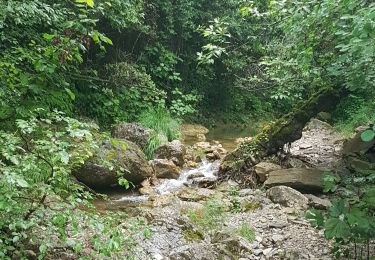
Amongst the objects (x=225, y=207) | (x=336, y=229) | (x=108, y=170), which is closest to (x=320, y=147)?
(x=225, y=207)

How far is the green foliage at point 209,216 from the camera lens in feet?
15.7

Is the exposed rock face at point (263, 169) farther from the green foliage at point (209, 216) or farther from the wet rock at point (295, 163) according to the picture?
the green foliage at point (209, 216)

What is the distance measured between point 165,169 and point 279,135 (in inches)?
94.9

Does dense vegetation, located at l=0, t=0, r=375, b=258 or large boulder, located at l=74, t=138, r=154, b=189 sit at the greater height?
dense vegetation, located at l=0, t=0, r=375, b=258

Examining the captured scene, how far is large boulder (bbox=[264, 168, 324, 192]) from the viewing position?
5992 mm

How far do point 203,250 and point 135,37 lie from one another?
8801mm

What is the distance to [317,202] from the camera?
5.39 metres

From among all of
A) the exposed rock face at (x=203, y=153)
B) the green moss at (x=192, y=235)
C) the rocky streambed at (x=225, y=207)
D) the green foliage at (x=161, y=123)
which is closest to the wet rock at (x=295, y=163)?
the rocky streambed at (x=225, y=207)

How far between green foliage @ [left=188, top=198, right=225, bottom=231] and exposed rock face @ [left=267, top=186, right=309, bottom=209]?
877mm

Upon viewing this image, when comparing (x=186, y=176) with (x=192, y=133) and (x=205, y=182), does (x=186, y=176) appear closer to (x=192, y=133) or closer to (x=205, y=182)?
(x=205, y=182)

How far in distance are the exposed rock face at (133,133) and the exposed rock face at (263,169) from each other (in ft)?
9.35

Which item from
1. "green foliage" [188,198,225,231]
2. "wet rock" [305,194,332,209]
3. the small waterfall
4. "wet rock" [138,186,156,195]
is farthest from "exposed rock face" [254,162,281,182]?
"wet rock" [138,186,156,195]

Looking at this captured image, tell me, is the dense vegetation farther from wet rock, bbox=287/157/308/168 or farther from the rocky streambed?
wet rock, bbox=287/157/308/168

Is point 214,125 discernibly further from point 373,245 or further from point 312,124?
point 373,245
